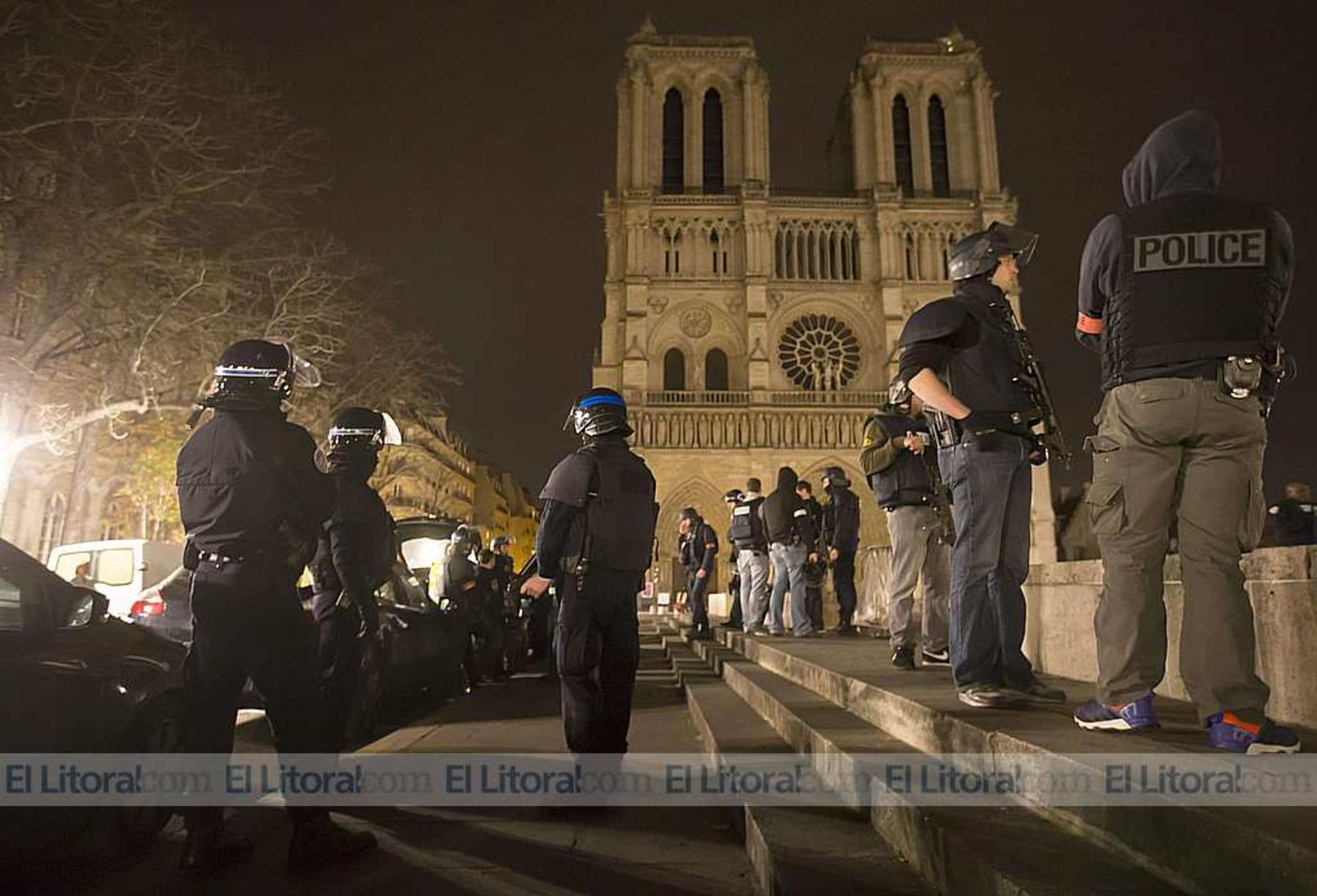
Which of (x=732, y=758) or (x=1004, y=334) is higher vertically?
(x=1004, y=334)

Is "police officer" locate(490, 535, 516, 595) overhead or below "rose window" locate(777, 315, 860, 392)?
below

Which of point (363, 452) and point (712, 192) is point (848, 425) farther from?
point (363, 452)

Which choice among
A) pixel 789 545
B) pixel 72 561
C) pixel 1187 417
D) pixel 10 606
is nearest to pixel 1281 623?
pixel 1187 417

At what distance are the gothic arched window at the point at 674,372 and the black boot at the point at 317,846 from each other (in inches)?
1419

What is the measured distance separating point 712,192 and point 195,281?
29.3m

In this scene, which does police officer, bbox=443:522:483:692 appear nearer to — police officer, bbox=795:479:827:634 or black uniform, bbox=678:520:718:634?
black uniform, bbox=678:520:718:634

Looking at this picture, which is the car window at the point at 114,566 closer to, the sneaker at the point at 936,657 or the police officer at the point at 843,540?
the police officer at the point at 843,540

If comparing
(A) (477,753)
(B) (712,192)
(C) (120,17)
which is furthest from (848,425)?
(A) (477,753)

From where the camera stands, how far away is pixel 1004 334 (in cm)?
341

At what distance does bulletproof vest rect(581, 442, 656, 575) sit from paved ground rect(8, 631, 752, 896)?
1059 millimetres

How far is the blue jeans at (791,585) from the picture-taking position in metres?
8.20

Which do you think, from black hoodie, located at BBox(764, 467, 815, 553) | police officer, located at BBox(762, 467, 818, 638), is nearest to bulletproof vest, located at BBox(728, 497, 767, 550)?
police officer, located at BBox(762, 467, 818, 638)

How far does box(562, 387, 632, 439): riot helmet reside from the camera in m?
3.89

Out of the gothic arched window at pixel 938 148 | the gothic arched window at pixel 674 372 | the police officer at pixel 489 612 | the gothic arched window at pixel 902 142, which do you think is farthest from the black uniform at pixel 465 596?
the gothic arched window at pixel 938 148
